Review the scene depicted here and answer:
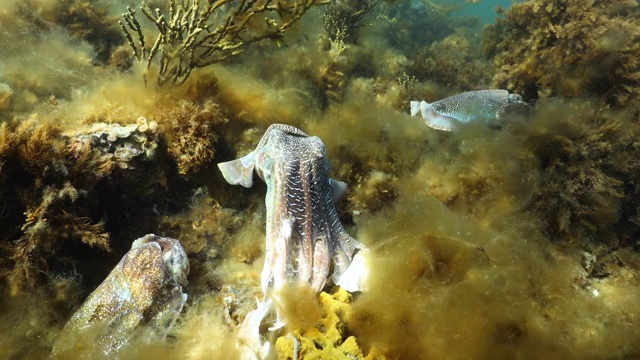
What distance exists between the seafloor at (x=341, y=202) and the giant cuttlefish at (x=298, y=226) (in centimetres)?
22

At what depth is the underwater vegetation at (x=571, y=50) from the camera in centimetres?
588

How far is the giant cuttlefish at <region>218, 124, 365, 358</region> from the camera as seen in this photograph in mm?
2938

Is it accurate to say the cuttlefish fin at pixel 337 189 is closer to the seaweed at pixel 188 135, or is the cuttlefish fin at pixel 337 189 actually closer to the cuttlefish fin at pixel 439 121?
the seaweed at pixel 188 135

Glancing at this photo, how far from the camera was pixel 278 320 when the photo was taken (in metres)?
2.63

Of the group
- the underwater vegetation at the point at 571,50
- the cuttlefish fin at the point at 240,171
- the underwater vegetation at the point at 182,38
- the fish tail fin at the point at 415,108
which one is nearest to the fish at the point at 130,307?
the cuttlefish fin at the point at 240,171

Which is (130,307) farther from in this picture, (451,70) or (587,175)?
(451,70)

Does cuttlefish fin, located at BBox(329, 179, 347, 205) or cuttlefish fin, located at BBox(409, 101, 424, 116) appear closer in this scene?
→ cuttlefish fin, located at BBox(329, 179, 347, 205)

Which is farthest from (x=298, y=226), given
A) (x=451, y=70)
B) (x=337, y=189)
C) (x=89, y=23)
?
(x=451, y=70)

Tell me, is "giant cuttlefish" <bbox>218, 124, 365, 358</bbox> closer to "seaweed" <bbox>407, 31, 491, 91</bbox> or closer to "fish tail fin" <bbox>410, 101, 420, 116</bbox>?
"fish tail fin" <bbox>410, 101, 420, 116</bbox>

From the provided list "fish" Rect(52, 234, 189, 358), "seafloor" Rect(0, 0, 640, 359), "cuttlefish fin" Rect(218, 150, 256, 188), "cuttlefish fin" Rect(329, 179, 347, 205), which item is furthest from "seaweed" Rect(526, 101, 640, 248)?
"fish" Rect(52, 234, 189, 358)

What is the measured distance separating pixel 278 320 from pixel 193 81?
3309mm

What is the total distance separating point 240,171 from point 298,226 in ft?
3.60

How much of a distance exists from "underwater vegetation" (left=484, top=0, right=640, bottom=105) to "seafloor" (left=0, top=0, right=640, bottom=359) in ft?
0.14

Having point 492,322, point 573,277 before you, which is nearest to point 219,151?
point 492,322
